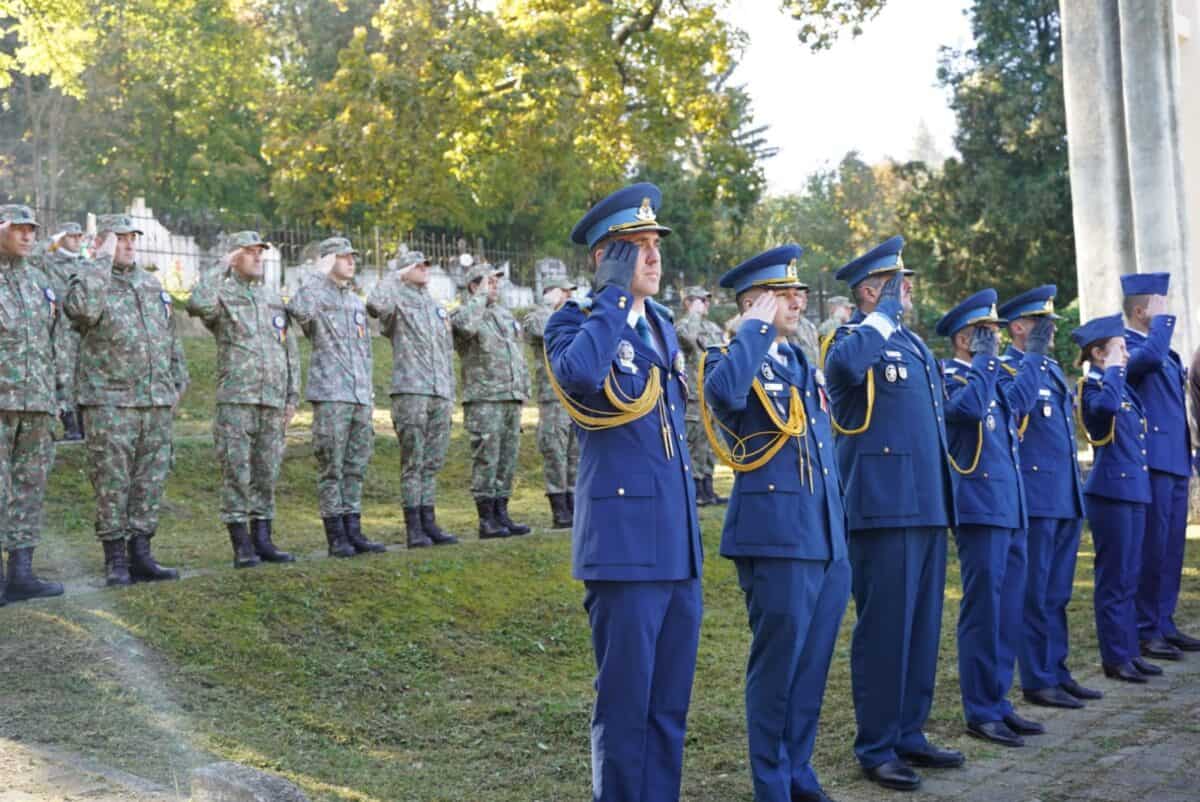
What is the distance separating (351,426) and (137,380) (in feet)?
5.71

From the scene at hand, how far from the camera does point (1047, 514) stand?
6.91m

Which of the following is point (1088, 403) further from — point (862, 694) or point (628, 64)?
point (628, 64)

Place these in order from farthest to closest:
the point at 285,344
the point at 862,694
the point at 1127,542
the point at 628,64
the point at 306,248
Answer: the point at 306,248
the point at 628,64
the point at 285,344
the point at 1127,542
the point at 862,694

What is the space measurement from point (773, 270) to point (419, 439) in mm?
5027

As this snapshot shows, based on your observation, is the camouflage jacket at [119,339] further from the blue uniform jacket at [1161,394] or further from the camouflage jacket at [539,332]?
the blue uniform jacket at [1161,394]

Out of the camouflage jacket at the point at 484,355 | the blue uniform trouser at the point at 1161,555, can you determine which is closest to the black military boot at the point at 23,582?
the camouflage jacket at the point at 484,355

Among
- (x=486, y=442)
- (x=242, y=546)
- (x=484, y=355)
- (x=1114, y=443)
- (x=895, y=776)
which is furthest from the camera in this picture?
(x=484, y=355)

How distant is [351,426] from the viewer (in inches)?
368

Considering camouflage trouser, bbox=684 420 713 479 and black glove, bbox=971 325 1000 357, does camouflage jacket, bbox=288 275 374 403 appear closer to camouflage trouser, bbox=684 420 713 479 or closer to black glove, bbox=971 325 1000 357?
black glove, bbox=971 325 1000 357

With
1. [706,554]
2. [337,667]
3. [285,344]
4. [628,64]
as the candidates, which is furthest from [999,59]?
[337,667]

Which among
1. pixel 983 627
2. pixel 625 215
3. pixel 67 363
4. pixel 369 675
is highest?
pixel 67 363

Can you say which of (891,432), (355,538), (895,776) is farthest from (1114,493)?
(355,538)

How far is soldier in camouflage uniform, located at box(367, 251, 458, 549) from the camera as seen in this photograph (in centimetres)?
974

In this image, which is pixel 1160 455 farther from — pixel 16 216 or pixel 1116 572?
pixel 16 216
